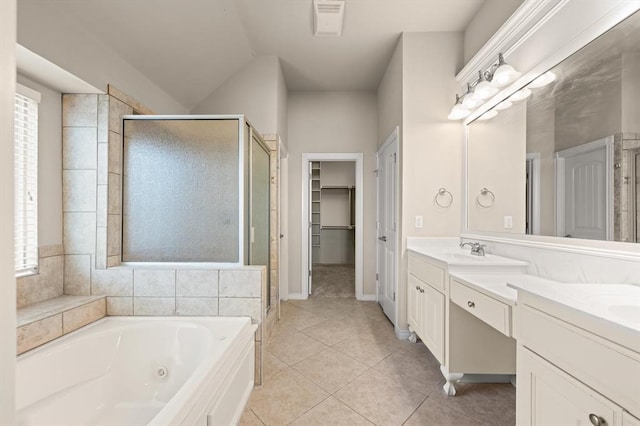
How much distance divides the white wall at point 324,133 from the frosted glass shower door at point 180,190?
1.64 meters

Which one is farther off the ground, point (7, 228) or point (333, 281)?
point (7, 228)

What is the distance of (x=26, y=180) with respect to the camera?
1.48m

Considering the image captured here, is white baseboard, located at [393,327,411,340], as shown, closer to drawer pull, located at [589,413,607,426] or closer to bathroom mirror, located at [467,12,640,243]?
bathroom mirror, located at [467,12,640,243]

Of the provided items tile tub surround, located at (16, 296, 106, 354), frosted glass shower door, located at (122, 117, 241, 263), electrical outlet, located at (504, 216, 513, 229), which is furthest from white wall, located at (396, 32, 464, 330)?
tile tub surround, located at (16, 296, 106, 354)

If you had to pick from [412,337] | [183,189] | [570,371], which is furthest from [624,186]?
[183,189]

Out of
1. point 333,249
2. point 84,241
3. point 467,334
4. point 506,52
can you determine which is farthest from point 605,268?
point 333,249

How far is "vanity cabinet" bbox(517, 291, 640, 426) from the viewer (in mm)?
664

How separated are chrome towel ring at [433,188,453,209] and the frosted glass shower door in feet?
5.66

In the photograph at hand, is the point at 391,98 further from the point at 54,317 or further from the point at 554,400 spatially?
the point at 54,317

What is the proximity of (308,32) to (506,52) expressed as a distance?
160 centimetres

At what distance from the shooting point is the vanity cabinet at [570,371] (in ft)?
2.18

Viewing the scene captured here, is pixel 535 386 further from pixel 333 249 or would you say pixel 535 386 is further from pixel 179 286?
pixel 333 249

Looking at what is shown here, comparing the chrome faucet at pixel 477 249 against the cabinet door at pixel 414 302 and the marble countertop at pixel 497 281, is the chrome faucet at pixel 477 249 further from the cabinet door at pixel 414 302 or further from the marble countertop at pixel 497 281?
the cabinet door at pixel 414 302

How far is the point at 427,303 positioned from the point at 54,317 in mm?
2290
